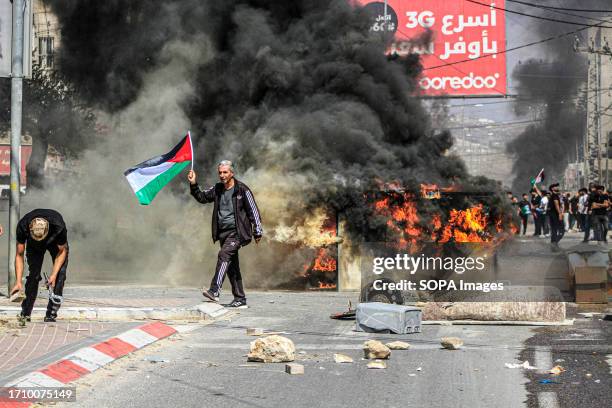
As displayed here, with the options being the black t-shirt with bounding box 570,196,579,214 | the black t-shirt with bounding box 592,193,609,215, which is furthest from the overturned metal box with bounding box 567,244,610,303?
the black t-shirt with bounding box 570,196,579,214

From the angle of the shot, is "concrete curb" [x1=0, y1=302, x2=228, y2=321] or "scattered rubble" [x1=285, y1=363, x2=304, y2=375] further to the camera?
"concrete curb" [x1=0, y1=302, x2=228, y2=321]

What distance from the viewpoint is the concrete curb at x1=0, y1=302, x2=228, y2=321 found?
392 inches

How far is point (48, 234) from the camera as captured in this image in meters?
9.05

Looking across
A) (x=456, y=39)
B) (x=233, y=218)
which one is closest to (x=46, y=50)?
(x=233, y=218)

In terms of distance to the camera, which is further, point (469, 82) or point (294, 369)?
point (469, 82)

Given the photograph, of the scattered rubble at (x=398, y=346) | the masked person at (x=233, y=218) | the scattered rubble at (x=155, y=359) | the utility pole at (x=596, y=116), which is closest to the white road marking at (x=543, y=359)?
the scattered rubble at (x=398, y=346)

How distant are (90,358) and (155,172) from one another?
4724 millimetres

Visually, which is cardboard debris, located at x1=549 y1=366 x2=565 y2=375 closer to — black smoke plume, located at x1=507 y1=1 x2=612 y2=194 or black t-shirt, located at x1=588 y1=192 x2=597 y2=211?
black t-shirt, located at x1=588 y1=192 x2=597 y2=211

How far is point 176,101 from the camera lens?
1872 centimetres

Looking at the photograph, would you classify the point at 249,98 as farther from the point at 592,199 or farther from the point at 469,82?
the point at 469,82

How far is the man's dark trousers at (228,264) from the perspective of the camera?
36.0 feet

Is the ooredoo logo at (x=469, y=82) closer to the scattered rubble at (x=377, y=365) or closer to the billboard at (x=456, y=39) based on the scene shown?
the billboard at (x=456, y=39)

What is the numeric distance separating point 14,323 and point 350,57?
1124 centimetres

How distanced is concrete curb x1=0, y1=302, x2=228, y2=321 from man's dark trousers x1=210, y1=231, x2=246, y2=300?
46 cm
